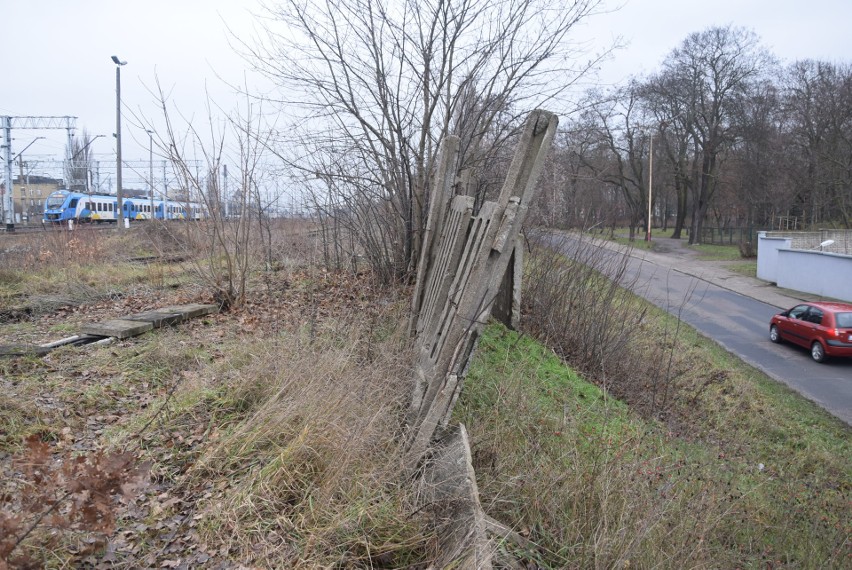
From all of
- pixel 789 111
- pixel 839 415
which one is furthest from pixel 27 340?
pixel 789 111

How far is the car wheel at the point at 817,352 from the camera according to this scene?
14648 millimetres

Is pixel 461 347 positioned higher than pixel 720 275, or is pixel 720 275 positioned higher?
pixel 461 347

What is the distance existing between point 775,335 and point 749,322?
8.82 ft

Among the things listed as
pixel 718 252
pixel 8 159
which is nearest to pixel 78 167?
pixel 8 159

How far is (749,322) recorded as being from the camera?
1927 centimetres

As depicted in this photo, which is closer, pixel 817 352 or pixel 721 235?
pixel 817 352

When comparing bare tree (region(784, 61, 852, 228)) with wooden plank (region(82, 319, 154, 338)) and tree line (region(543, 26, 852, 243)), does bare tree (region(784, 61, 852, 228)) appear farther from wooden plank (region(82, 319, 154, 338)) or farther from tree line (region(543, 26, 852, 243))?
wooden plank (region(82, 319, 154, 338))

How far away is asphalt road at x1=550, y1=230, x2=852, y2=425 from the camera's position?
1189 centimetres

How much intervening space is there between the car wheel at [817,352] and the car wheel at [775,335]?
1480 mm

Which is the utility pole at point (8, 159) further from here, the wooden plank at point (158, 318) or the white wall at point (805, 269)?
the white wall at point (805, 269)

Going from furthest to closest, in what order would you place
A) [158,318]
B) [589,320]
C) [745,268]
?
[745,268]
[589,320]
[158,318]

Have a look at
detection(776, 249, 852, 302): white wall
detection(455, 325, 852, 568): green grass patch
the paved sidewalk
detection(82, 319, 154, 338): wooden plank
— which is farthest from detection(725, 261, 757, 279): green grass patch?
detection(82, 319, 154, 338): wooden plank

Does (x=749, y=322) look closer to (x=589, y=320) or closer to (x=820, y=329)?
(x=820, y=329)

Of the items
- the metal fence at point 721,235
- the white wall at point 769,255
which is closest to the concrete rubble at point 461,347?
the white wall at point 769,255
